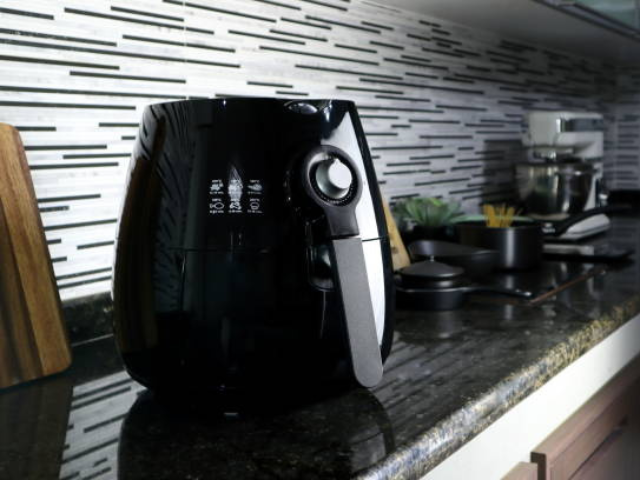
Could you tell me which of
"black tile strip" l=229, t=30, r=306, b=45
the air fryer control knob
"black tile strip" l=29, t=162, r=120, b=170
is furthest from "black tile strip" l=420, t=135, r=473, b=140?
the air fryer control knob

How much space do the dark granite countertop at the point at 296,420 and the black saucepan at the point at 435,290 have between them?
122mm

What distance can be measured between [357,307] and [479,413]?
173 mm

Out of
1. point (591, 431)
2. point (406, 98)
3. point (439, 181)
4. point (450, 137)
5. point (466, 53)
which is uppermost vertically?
point (466, 53)

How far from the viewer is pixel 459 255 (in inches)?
46.9

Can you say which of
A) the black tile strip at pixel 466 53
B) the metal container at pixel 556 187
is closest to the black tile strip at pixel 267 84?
the black tile strip at pixel 466 53

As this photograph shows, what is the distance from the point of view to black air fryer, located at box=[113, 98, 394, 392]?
0.57 m

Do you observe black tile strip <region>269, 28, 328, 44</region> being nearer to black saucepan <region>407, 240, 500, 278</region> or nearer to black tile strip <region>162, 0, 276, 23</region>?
black tile strip <region>162, 0, 276, 23</region>

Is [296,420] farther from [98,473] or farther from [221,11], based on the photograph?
[221,11]

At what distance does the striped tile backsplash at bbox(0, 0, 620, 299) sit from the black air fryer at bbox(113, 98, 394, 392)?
0.33m

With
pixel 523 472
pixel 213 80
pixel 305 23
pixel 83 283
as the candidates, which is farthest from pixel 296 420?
pixel 305 23

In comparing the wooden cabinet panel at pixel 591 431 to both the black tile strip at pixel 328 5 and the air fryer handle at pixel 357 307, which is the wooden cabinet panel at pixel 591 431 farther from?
the black tile strip at pixel 328 5

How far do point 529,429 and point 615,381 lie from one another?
0.32 metres

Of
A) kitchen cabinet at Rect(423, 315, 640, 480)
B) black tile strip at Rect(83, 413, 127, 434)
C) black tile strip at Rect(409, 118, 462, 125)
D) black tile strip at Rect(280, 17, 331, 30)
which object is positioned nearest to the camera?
black tile strip at Rect(83, 413, 127, 434)

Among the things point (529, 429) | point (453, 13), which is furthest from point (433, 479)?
point (453, 13)
